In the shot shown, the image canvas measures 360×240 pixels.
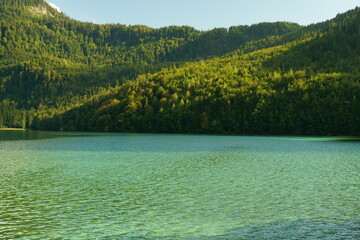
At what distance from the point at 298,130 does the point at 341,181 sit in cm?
13555

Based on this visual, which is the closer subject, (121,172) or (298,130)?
(121,172)

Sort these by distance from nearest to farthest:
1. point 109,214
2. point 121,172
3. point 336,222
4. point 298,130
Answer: point 336,222, point 109,214, point 121,172, point 298,130

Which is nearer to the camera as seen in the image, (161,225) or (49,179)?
(161,225)

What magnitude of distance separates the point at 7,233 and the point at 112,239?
21.0 feet

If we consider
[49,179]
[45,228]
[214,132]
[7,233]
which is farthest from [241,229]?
[214,132]

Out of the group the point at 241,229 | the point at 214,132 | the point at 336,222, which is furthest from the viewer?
the point at 214,132

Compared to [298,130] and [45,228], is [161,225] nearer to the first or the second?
[45,228]

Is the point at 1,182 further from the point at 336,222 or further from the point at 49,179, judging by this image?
the point at 336,222

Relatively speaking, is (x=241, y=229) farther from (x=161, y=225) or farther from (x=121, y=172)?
(x=121, y=172)

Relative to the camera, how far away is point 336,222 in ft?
83.1

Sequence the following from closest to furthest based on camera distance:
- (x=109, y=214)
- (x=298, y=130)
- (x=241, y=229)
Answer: (x=241, y=229)
(x=109, y=214)
(x=298, y=130)

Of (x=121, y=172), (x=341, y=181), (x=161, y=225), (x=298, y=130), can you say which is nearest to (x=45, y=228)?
(x=161, y=225)

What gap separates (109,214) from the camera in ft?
90.2

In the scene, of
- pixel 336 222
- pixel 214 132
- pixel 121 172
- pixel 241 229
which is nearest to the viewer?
pixel 241 229
